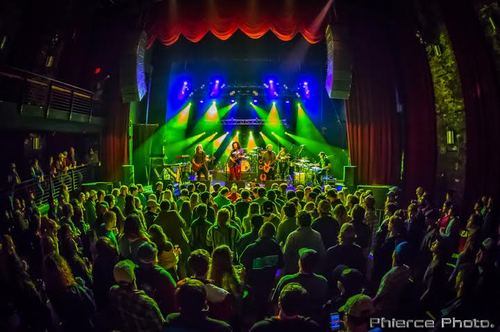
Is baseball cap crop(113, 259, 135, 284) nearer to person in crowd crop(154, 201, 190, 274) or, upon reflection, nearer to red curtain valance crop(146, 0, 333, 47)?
person in crowd crop(154, 201, 190, 274)

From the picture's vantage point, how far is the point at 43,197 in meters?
9.38

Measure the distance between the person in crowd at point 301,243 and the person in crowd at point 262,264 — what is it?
0.66 feet

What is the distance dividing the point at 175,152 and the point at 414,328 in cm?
1500

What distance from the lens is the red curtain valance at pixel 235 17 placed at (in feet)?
35.3

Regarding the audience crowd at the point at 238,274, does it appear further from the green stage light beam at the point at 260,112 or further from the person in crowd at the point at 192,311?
the green stage light beam at the point at 260,112

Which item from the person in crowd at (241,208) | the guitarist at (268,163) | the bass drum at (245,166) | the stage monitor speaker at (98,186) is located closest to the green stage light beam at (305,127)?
the bass drum at (245,166)

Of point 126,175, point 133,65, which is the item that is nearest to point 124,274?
point 133,65

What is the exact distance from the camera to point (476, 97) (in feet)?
25.9

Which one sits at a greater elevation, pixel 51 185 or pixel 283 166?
pixel 283 166

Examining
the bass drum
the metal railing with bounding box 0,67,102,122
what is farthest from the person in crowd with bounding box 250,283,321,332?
the bass drum

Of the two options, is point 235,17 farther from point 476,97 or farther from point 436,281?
point 436,281

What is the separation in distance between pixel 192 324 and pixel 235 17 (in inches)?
369

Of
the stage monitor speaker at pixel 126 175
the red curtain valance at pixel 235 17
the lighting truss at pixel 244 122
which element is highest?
the red curtain valance at pixel 235 17

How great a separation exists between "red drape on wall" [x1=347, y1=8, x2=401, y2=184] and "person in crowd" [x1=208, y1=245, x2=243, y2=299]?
8.08 m
